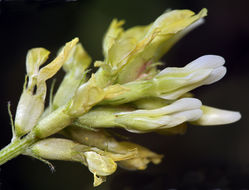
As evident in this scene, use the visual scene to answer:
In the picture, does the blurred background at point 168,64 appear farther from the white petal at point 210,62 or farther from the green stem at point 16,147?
the white petal at point 210,62

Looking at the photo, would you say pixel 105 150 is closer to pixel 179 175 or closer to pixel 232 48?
pixel 179 175

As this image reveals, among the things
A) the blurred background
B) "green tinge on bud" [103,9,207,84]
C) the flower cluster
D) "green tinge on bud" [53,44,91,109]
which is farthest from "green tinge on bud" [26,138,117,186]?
the blurred background

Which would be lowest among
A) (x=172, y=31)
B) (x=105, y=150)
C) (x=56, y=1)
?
(x=105, y=150)

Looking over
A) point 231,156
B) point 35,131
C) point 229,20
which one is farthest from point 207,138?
point 35,131

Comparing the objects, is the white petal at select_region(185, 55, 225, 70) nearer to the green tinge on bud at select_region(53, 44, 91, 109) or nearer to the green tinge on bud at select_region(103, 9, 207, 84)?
the green tinge on bud at select_region(103, 9, 207, 84)

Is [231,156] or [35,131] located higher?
[35,131]

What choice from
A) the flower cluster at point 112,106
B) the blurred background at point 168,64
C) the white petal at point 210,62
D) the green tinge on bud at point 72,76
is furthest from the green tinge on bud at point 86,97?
the blurred background at point 168,64
